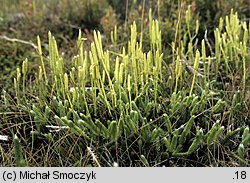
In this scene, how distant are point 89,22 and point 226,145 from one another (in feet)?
6.35

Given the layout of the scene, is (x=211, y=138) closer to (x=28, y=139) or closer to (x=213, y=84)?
(x=213, y=84)

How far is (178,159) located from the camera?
82.1 inches

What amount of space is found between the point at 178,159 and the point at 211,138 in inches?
7.7

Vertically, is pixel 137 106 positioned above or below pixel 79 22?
below

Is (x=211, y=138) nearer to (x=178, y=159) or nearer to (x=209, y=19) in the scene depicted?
(x=178, y=159)

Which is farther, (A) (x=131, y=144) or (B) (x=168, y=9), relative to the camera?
(B) (x=168, y=9)

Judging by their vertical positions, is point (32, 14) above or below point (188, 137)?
above

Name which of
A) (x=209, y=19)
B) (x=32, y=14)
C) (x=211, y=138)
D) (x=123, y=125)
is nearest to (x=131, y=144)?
(x=123, y=125)

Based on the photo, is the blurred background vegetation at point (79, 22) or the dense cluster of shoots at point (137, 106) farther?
the blurred background vegetation at point (79, 22)

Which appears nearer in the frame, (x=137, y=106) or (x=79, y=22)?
(x=137, y=106)

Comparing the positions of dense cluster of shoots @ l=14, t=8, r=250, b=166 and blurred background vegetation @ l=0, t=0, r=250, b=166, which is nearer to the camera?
A: dense cluster of shoots @ l=14, t=8, r=250, b=166
